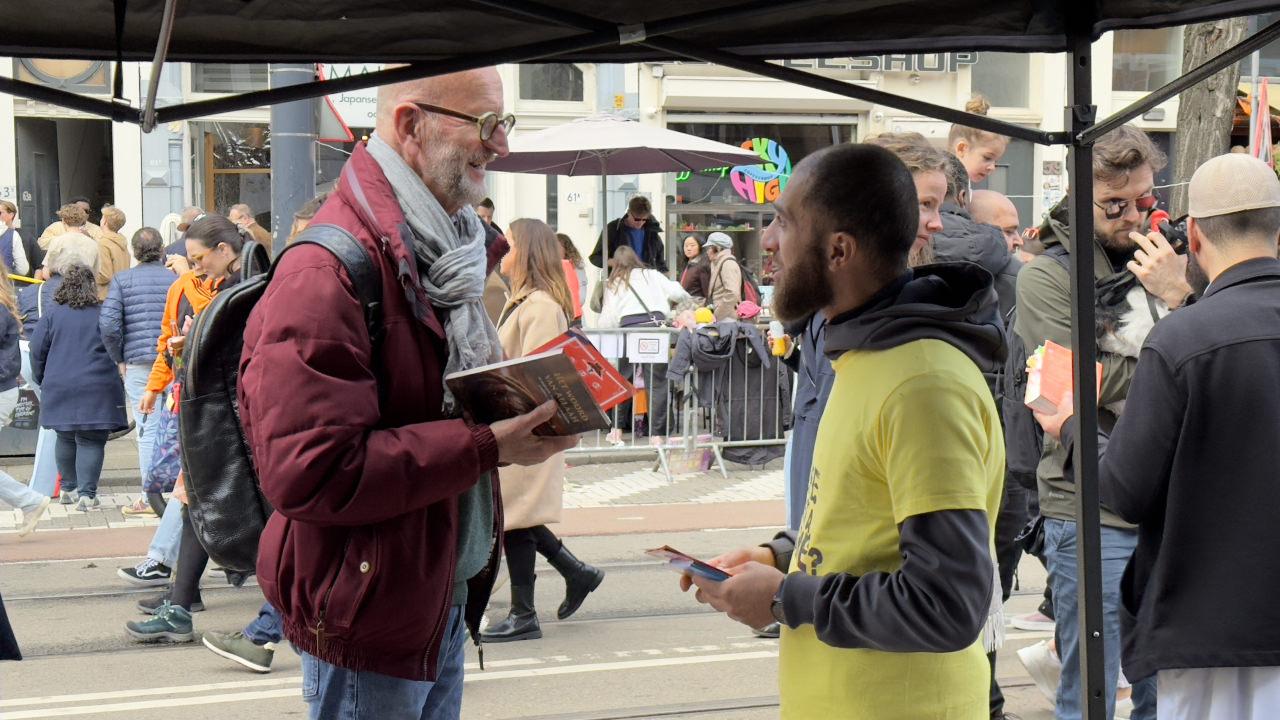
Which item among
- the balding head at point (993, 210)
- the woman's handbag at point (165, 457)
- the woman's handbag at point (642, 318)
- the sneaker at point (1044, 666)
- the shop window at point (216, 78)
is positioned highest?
the shop window at point (216, 78)

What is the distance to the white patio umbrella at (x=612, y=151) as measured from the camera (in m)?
13.3

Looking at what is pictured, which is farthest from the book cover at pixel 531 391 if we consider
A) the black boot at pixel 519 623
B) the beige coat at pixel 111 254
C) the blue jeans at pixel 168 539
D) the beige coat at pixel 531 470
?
the beige coat at pixel 111 254

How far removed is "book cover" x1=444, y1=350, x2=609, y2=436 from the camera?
2639 millimetres

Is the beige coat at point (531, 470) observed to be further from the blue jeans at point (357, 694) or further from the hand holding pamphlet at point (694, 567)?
the hand holding pamphlet at point (694, 567)

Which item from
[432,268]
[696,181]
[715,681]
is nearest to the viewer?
[432,268]

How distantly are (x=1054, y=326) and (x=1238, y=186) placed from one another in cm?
102

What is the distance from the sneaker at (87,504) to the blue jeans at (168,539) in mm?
2857

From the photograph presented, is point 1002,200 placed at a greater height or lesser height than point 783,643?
greater

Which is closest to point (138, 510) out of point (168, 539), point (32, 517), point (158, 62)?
point (32, 517)

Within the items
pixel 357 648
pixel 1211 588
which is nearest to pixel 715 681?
pixel 1211 588

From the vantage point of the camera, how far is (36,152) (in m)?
20.9

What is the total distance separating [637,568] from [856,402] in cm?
641

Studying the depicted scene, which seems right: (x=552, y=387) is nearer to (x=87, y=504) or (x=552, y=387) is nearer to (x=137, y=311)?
(x=137, y=311)

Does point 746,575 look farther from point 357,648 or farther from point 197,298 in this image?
point 197,298
